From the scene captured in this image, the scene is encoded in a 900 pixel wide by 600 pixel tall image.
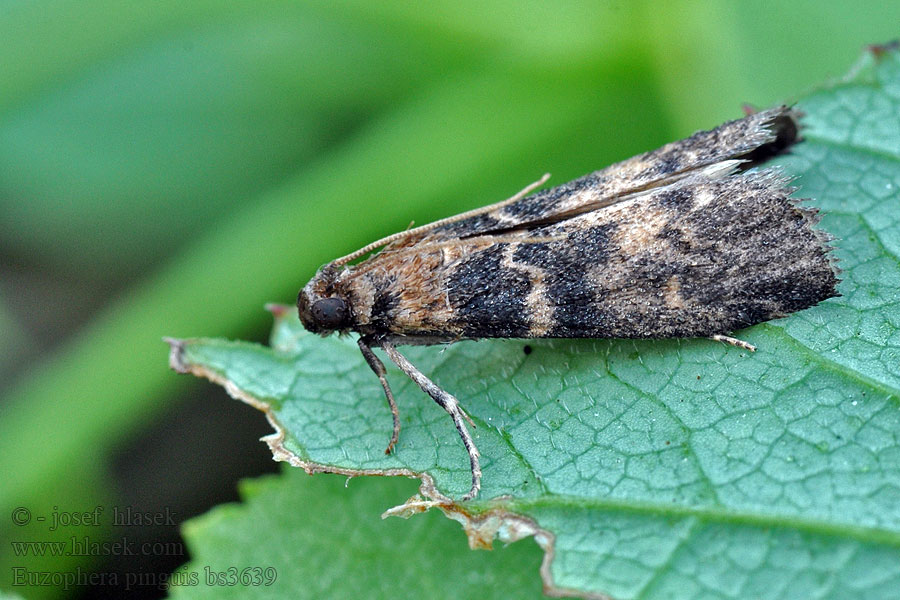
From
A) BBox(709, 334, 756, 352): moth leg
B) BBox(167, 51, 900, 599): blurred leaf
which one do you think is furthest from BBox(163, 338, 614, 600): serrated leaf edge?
BBox(709, 334, 756, 352): moth leg

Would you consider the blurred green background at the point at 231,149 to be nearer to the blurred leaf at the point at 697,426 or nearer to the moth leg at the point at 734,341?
the blurred leaf at the point at 697,426

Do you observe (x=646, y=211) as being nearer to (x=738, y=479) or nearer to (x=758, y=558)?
(x=738, y=479)

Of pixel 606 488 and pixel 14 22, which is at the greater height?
pixel 14 22

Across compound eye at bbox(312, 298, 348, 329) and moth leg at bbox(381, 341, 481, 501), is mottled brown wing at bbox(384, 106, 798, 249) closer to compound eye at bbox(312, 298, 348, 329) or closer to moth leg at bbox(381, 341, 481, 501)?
compound eye at bbox(312, 298, 348, 329)

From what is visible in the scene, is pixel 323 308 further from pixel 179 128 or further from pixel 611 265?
pixel 179 128

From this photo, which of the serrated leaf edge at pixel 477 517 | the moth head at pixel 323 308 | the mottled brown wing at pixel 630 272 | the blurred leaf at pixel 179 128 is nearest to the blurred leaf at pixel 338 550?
the serrated leaf edge at pixel 477 517

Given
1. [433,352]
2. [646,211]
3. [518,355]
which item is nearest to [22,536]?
[433,352]
